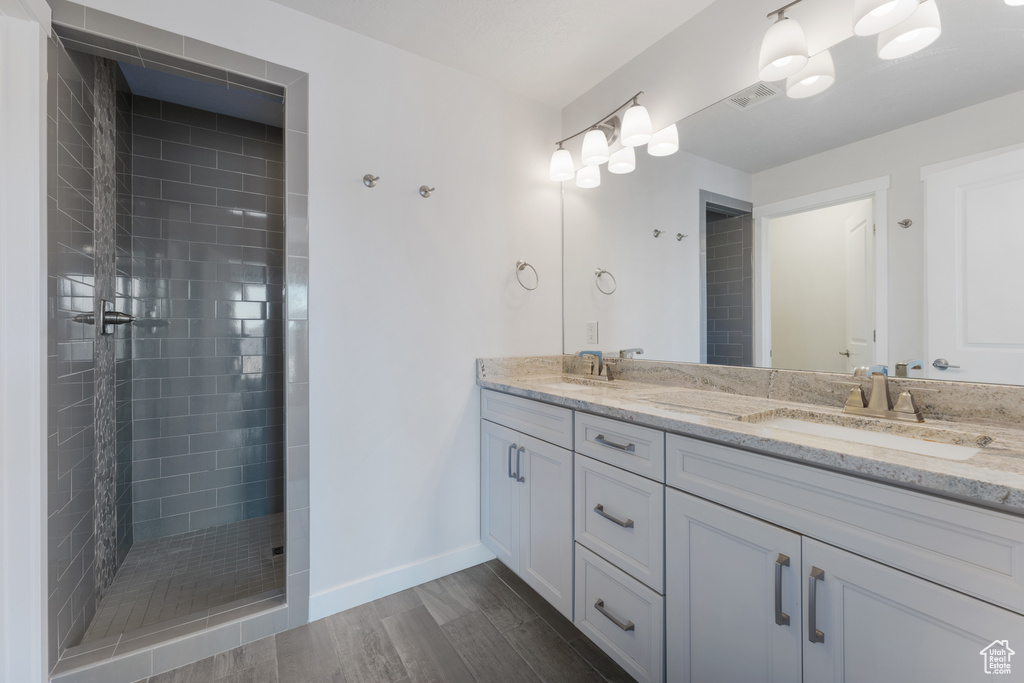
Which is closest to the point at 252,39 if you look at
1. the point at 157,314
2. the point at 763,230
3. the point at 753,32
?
the point at 157,314

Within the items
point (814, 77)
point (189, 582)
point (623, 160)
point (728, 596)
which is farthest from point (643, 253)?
point (189, 582)

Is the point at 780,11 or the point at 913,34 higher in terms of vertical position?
the point at 780,11

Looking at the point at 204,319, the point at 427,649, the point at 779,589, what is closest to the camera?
the point at 779,589

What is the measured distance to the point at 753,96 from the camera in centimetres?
163

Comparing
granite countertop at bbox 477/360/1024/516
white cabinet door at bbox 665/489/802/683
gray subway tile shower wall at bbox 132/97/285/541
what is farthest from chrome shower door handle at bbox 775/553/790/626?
gray subway tile shower wall at bbox 132/97/285/541

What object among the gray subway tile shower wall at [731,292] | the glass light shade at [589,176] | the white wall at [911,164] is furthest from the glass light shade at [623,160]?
the white wall at [911,164]

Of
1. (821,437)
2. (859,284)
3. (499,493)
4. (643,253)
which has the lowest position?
(499,493)

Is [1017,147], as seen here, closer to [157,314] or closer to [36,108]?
[36,108]

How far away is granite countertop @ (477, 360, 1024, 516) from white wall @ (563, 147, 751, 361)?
1.09 ft

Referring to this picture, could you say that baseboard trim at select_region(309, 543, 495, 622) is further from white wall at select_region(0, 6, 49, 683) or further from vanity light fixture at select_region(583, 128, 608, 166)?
vanity light fixture at select_region(583, 128, 608, 166)

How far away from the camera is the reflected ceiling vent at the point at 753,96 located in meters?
1.58

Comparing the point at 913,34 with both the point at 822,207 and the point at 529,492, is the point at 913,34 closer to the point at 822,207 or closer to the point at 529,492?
the point at 822,207

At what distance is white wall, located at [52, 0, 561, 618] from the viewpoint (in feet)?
5.82

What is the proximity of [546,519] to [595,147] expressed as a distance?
173cm
